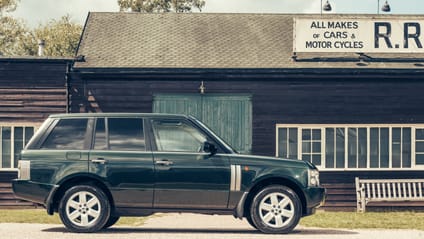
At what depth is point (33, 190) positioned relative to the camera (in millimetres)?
13602

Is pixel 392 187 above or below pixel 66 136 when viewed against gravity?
below

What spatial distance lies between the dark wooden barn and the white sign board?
587 cm

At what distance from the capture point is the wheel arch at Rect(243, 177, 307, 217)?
13.8 m

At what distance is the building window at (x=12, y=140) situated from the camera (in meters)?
22.5

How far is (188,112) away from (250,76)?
174 cm

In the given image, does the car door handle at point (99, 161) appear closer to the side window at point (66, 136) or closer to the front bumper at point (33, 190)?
the side window at point (66, 136)

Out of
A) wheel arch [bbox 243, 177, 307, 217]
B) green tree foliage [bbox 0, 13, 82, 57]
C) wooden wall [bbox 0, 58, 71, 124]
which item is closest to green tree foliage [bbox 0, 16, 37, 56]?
green tree foliage [bbox 0, 13, 82, 57]

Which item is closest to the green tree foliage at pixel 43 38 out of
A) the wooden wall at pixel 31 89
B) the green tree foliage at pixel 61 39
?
the green tree foliage at pixel 61 39

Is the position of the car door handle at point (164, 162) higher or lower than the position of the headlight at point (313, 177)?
higher

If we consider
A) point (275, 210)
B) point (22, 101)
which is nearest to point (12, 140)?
point (22, 101)

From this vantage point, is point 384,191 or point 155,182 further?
point 384,191

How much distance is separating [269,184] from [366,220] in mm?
5627

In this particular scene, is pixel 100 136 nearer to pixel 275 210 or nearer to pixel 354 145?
pixel 275 210

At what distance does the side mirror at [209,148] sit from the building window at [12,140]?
9.93m
